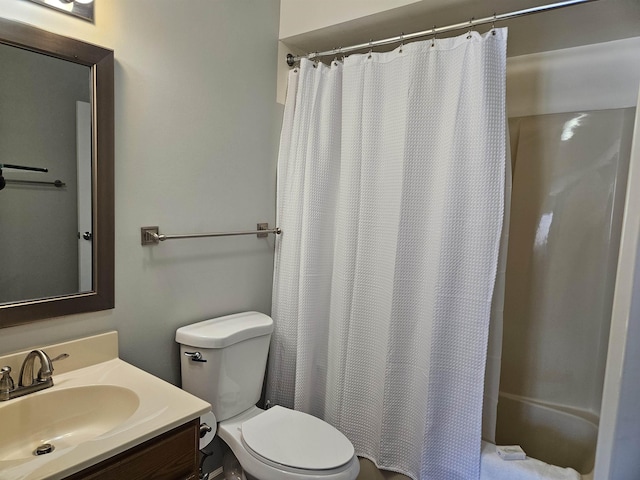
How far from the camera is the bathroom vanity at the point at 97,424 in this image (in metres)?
0.92

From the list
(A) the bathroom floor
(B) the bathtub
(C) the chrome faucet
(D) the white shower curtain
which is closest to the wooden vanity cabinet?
(C) the chrome faucet

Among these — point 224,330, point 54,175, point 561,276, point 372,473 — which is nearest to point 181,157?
point 54,175

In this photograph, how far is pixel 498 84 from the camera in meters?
1.51

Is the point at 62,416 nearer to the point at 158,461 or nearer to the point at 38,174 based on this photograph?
the point at 158,461

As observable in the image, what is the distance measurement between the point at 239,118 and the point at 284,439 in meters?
1.40

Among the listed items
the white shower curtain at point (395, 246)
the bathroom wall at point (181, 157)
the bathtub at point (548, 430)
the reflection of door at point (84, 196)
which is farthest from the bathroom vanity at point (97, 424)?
the bathtub at point (548, 430)

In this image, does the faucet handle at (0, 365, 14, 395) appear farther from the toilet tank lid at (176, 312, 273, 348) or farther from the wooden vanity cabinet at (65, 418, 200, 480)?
the toilet tank lid at (176, 312, 273, 348)

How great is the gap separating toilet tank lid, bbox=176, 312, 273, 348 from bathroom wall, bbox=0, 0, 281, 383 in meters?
0.07

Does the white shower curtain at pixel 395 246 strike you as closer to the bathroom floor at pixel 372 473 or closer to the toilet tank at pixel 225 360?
the bathroom floor at pixel 372 473

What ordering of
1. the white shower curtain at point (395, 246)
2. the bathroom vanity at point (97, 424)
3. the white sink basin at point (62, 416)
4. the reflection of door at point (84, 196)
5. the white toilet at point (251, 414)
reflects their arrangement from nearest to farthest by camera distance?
the bathroom vanity at point (97, 424), the white sink basin at point (62, 416), the reflection of door at point (84, 196), the white toilet at point (251, 414), the white shower curtain at point (395, 246)

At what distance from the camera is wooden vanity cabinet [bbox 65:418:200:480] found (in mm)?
960

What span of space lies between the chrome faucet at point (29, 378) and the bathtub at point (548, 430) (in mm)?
2052

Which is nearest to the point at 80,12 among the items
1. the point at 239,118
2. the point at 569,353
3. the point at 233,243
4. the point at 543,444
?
the point at 239,118

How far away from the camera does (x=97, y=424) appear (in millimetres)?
1234
